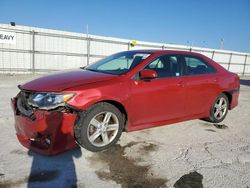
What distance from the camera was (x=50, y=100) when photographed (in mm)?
3182

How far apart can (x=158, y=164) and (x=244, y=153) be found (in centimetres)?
153

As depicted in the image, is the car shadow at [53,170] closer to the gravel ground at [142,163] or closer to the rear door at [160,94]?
the gravel ground at [142,163]

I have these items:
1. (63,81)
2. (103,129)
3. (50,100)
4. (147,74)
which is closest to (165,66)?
(147,74)

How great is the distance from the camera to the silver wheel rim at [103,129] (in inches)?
138

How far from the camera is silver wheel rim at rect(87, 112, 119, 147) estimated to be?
138 inches

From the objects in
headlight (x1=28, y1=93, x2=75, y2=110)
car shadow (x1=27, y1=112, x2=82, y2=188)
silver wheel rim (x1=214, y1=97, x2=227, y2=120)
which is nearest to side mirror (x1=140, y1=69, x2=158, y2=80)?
headlight (x1=28, y1=93, x2=75, y2=110)

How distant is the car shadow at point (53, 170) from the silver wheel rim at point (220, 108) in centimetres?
331

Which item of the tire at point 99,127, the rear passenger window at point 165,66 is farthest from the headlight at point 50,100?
the rear passenger window at point 165,66

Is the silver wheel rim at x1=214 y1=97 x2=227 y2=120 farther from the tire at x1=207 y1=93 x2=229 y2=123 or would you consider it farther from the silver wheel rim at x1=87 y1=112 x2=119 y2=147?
the silver wheel rim at x1=87 y1=112 x2=119 y2=147

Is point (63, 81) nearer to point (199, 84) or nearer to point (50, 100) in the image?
point (50, 100)

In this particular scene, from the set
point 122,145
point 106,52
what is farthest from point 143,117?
point 106,52

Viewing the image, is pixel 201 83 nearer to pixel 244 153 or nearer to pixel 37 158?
pixel 244 153

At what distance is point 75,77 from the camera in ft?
12.4

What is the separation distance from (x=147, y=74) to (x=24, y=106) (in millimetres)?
1896
